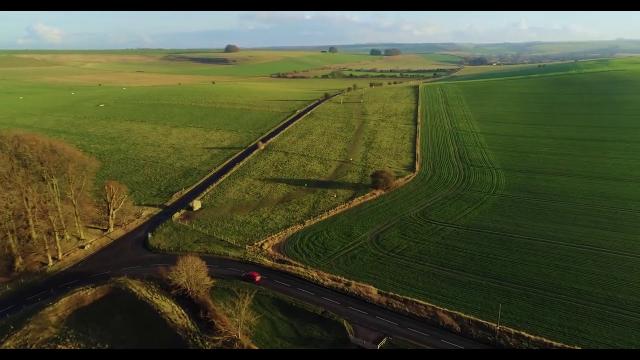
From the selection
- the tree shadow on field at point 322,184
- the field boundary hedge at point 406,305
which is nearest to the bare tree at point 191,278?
the field boundary hedge at point 406,305

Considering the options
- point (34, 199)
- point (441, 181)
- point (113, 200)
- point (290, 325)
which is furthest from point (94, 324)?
point (441, 181)

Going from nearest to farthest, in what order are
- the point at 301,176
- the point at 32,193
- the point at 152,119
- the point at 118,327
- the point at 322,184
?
the point at 118,327, the point at 32,193, the point at 322,184, the point at 301,176, the point at 152,119

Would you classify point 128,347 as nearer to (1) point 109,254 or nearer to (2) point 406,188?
(1) point 109,254

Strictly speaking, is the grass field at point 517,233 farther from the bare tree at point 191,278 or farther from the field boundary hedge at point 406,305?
the bare tree at point 191,278

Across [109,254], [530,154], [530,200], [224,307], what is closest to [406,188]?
[530,200]

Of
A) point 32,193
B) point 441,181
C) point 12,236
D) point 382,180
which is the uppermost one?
point 32,193

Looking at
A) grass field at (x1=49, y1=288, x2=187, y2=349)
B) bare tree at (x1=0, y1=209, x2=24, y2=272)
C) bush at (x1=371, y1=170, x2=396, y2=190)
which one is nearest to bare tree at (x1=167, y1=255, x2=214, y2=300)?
grass field at (x1=49, y1=288, x2=187, y2=349)

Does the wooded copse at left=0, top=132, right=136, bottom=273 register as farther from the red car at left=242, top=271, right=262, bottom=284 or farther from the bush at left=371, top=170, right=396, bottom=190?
the bush at left=371, top=170, right=396, bottom=190

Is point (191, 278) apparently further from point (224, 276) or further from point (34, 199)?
point (34, 199)
